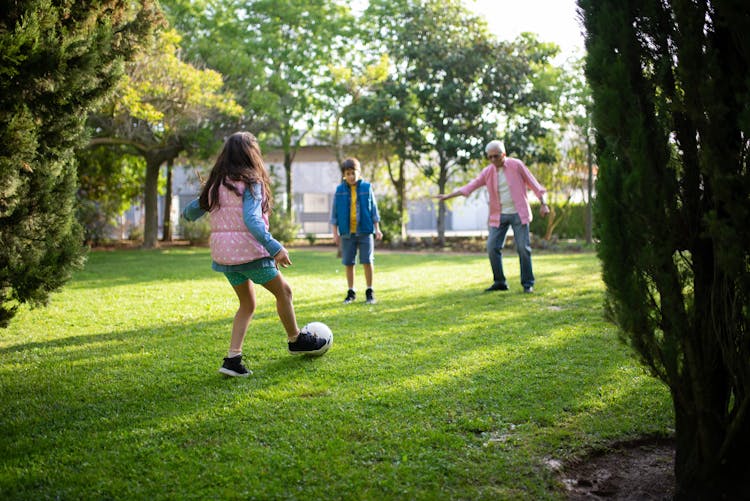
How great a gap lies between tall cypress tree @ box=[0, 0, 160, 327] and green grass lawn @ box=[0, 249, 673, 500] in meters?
0.89

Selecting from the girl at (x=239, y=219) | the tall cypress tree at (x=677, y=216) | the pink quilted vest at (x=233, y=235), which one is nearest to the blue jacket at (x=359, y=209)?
the girl at (x=239, y=219)

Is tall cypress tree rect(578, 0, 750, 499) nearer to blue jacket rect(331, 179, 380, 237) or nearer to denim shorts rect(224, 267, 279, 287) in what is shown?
denim shorts rect(224, 267, 279, 287)

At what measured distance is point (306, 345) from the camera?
5.21m

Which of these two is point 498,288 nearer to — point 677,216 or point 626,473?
point 626,473

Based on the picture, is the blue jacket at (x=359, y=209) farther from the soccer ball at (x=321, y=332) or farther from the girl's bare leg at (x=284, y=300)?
the girl's bare leg at (x=284, y=300)

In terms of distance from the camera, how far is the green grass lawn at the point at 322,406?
117 inches

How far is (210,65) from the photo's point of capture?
22.2 metres

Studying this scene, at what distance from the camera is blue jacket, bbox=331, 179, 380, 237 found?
8766mm

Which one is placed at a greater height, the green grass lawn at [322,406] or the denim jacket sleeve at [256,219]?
the denim jacket sleeve at [256,219]

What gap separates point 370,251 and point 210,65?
52.5 ft

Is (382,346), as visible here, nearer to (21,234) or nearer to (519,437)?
(519,437)

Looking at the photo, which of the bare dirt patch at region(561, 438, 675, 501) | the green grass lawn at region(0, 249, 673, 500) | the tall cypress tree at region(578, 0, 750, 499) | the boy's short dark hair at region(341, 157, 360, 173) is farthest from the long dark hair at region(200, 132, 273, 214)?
the boy's short dark hair at region(341, 157, 360, 173)

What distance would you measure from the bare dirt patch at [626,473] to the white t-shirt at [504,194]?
20.8 feet

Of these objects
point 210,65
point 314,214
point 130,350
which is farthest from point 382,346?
point 314,214
